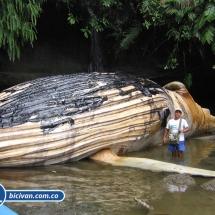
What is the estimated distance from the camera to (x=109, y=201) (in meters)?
5.17

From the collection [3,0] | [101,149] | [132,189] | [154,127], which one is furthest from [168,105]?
[3,0]

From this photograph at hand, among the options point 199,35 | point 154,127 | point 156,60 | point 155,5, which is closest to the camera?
point 154,127

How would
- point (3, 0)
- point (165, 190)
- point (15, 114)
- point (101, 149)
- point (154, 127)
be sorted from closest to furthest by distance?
1. point (165, 190)
2. point (15, 114)
3. point (101, 149)
4. point (154, 127)
5. point (3, 0)

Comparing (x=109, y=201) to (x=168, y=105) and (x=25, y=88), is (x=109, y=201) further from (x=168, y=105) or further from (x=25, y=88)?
(x=168, y=105)

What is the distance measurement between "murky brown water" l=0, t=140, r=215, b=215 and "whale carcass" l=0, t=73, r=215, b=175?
31cm

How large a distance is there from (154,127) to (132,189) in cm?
268

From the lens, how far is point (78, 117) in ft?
23.2

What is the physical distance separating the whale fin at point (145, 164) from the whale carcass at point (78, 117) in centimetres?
14

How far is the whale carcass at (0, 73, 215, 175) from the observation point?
21.7 feet

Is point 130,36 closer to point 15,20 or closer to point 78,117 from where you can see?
point 15,20

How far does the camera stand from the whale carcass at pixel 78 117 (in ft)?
21.7

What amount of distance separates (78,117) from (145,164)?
142 cm

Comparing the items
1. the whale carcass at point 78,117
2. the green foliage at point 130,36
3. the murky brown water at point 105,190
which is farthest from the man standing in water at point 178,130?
the green foliage at point 130,36

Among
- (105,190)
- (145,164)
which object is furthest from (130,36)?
(105,190)
